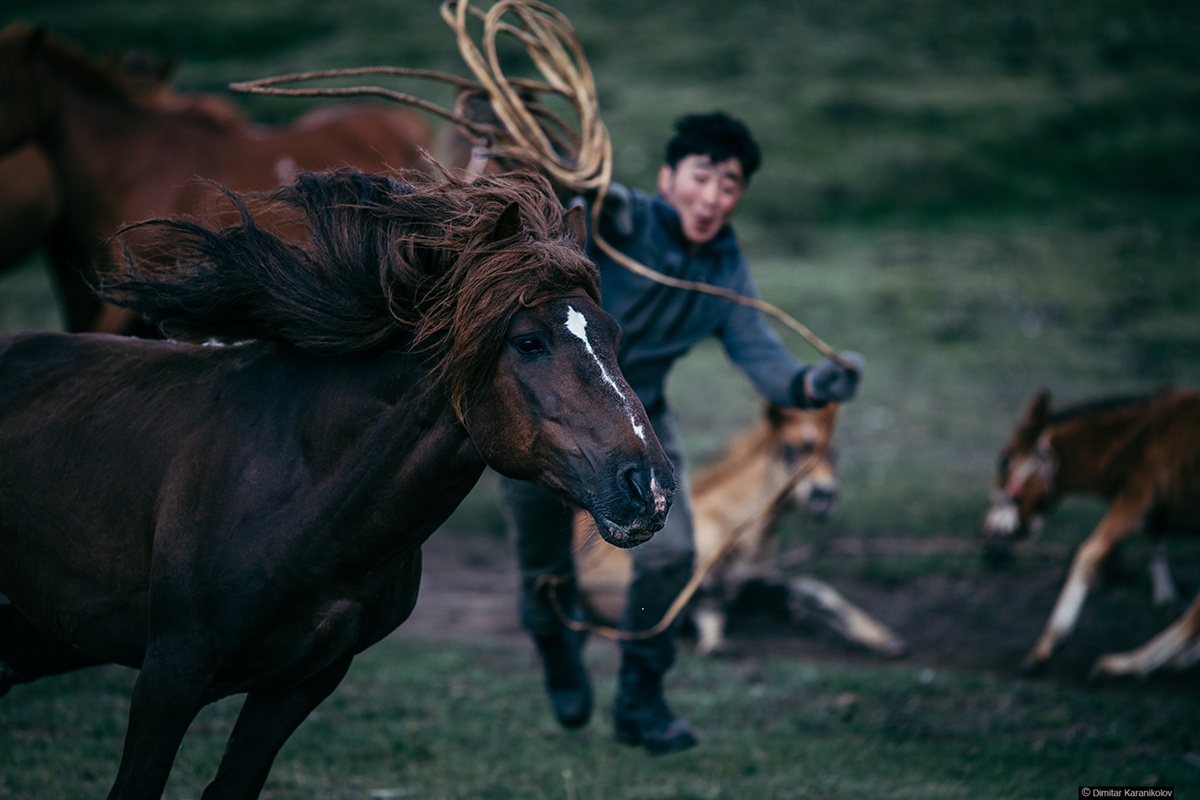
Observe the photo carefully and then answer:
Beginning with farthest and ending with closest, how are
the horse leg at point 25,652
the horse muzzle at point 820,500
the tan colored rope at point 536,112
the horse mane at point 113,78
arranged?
1. the horse muzzle at point 820,500
2. the horse mane at point 113,78
3. the tan colored rope at point 536,112
4. the horse leg at point 25,652

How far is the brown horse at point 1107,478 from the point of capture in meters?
7.06

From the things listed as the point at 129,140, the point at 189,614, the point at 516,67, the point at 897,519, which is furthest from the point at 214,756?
the point at 516,67

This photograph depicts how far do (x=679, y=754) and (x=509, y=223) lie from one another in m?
3.63

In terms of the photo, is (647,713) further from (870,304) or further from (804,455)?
(870,304)

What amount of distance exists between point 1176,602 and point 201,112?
8.42m

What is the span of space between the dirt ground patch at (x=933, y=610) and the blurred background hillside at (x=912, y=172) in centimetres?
75

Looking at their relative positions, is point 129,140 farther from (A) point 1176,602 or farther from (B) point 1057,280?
(B) point 1057,280

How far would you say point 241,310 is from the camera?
300 cm

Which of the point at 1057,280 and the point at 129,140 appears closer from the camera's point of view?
the point at 129,140

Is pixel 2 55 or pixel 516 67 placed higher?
pixel 516 67

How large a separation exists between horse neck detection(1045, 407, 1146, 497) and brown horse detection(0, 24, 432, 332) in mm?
5443

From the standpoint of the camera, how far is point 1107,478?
755 cm

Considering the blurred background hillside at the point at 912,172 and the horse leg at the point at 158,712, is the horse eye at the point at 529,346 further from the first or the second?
the blurred background hillside at the point at 912,172

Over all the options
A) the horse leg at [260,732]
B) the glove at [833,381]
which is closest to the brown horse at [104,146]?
the glove at [833,381]
